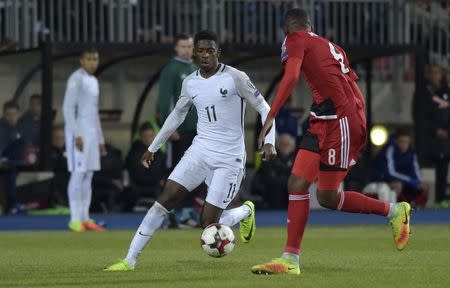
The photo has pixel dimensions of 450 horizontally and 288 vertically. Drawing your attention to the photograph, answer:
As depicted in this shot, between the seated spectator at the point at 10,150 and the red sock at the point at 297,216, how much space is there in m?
12.3

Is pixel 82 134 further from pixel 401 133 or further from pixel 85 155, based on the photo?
pixel 401 133

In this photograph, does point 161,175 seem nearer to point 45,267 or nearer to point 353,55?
point 353,55

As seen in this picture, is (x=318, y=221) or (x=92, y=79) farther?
(x=318, y=221)

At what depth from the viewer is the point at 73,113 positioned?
1948cm

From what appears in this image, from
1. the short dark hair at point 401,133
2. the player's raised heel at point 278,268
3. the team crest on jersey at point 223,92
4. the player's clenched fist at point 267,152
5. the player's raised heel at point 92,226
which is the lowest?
the player's raised heel at point 92,226

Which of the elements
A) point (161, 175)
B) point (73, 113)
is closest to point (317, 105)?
point (73, 113)

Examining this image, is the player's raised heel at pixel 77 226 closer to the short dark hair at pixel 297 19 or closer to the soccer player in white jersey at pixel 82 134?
the soccer player in white jersey at pixel 82 134

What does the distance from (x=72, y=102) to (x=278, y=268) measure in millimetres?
7993

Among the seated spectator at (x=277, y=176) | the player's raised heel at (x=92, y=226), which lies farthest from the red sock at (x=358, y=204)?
the seated spectator at (x=277, y=176)

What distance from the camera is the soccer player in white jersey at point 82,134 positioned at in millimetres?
19500

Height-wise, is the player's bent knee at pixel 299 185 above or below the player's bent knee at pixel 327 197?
above

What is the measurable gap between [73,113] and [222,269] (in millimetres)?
7059

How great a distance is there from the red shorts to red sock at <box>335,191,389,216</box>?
1.06 feet

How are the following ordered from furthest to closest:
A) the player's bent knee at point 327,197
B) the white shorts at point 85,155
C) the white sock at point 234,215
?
the white shorts at point 85,155 < the white sock at point 234,215 < the player's bent knee at point 327,197
